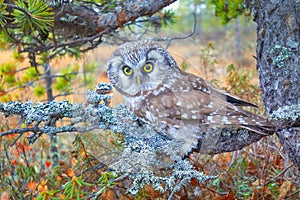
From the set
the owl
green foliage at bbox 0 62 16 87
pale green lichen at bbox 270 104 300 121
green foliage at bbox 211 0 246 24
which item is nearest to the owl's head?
the owl

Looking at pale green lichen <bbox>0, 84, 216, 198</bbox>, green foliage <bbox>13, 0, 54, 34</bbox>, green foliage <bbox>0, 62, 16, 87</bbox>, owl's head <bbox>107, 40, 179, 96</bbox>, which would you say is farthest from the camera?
green foliage <bbox>0, 62, 16, 87</bbox>

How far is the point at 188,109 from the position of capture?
0.92 meters

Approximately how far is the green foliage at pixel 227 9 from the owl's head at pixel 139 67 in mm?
794

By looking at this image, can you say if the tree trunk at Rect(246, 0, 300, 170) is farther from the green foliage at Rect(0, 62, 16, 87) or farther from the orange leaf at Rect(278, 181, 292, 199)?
the green foliage at Rect(0, 62, 16, 87)

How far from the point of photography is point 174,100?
90cm

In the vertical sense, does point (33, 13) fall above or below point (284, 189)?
above

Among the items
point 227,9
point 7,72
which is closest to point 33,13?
point 227,9

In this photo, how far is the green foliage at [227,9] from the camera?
1.61 metres

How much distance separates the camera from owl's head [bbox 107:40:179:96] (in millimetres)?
827

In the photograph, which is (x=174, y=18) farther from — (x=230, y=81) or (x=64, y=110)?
(x=64, y=110)

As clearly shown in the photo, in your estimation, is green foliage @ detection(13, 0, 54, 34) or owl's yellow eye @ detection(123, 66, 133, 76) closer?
owl's yellow eye @ detection(123, 66, 133, 76)

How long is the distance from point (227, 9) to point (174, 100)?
95 centimetres

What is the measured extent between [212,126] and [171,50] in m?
0.22

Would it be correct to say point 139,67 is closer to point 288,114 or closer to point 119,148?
point 119,148
